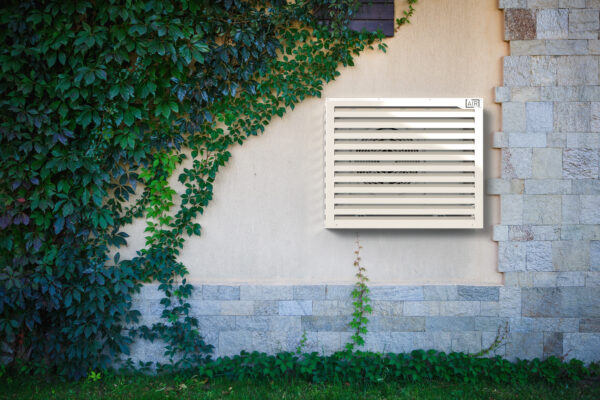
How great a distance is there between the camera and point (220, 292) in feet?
11.7

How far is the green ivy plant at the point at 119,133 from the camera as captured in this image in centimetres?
327

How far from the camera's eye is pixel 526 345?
3.50 m

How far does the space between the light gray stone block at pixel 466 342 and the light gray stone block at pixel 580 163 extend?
1404 millimetres

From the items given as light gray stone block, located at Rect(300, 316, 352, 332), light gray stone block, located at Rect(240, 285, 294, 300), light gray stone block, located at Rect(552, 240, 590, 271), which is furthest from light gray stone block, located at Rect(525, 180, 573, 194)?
light gray stone block, located at Rect(240, 285, 294, 300)

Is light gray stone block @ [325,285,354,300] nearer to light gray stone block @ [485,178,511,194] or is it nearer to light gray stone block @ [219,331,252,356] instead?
light gray stone block @ [219,331,252,356]

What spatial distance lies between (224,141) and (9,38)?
1690 mm

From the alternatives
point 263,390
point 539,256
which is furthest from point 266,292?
point 539,256

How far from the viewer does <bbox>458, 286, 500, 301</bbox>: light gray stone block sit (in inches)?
139

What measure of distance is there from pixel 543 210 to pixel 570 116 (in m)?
0.74

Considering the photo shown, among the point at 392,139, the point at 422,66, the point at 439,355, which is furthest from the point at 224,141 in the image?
the point at 439,355

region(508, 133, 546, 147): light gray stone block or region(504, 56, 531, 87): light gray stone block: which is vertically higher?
region(504, 56, 531, 87): light gray stone block

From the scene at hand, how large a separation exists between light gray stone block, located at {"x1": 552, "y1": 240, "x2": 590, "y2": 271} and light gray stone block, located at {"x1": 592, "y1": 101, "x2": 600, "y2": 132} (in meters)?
0.87

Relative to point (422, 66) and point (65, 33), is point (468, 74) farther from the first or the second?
point (65, 33)

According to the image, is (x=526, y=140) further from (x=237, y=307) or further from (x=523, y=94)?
(x=237, y=307)
